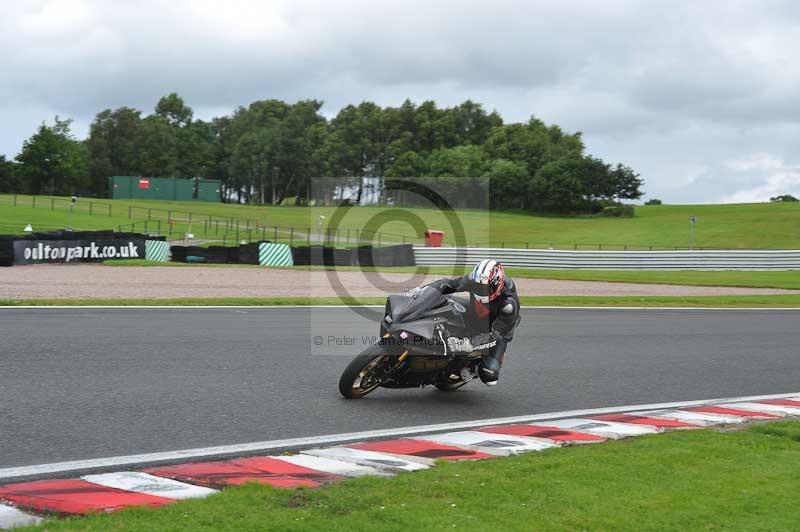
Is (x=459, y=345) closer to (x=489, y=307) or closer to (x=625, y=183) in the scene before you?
(x=489, y=307)

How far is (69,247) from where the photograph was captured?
2973 centimetres

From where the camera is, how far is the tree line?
8529 cm

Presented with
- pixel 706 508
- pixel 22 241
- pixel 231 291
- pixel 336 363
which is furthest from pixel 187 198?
pixel 706 508

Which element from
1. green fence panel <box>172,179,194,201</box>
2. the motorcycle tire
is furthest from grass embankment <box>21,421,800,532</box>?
green fence panel <box>172,179,194,201</box>

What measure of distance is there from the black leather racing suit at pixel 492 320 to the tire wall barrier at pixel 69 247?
2254 cm

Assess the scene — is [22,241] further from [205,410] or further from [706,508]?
[706,508]

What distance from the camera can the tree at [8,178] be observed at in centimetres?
10881

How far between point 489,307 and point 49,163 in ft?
361

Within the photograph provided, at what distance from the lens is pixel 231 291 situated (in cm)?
2295

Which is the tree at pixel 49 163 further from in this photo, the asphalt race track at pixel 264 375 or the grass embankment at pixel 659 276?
the asphalt race track at pixel 264 375

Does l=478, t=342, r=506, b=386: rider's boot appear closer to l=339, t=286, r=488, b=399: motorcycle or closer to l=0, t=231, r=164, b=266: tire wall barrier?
l=339, t=286, r=488, b=399: motorcycle

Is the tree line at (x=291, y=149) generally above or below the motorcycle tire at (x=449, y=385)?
above

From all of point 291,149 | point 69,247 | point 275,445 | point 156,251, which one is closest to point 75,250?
point 69,247

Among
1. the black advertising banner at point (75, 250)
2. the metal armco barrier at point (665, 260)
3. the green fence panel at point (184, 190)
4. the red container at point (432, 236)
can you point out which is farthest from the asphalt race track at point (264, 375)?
the green fence panel at point (184, 190)
